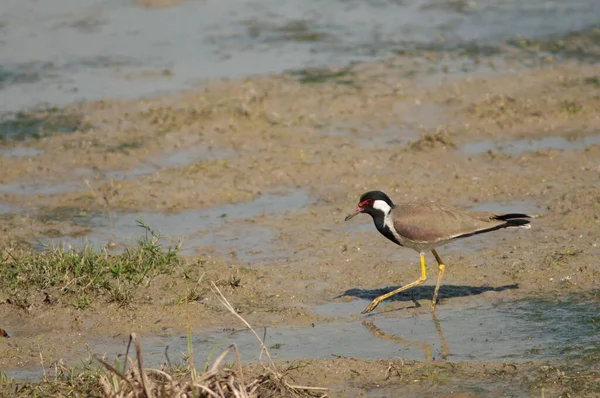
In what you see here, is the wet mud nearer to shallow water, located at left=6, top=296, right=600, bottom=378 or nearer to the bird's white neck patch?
shallow water, located at left=6, top=296, right=600, bottom=378

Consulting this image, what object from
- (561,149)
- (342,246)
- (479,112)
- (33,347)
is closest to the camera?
(33,347)

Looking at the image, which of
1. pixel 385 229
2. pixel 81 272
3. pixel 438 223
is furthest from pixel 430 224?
pixel 81 272

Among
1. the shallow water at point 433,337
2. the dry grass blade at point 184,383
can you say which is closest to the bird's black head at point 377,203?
the shallow water at point 433,337

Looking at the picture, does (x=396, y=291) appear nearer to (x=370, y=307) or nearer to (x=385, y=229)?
(x=370, y=307)

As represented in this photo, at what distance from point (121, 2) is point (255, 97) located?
6584 mm

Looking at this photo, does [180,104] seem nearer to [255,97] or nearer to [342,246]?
[255,97]

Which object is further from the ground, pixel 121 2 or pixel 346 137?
pixel 121 2

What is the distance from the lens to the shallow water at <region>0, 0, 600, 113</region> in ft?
49.0

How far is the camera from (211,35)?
16.9 meters

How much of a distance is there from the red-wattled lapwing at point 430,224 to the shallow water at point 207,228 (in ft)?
4.36

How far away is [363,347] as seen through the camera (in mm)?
7543

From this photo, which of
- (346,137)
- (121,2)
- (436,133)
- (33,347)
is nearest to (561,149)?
(436,133)

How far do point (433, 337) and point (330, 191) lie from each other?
137 inches

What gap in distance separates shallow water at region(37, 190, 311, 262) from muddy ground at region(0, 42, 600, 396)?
0.03 metres
